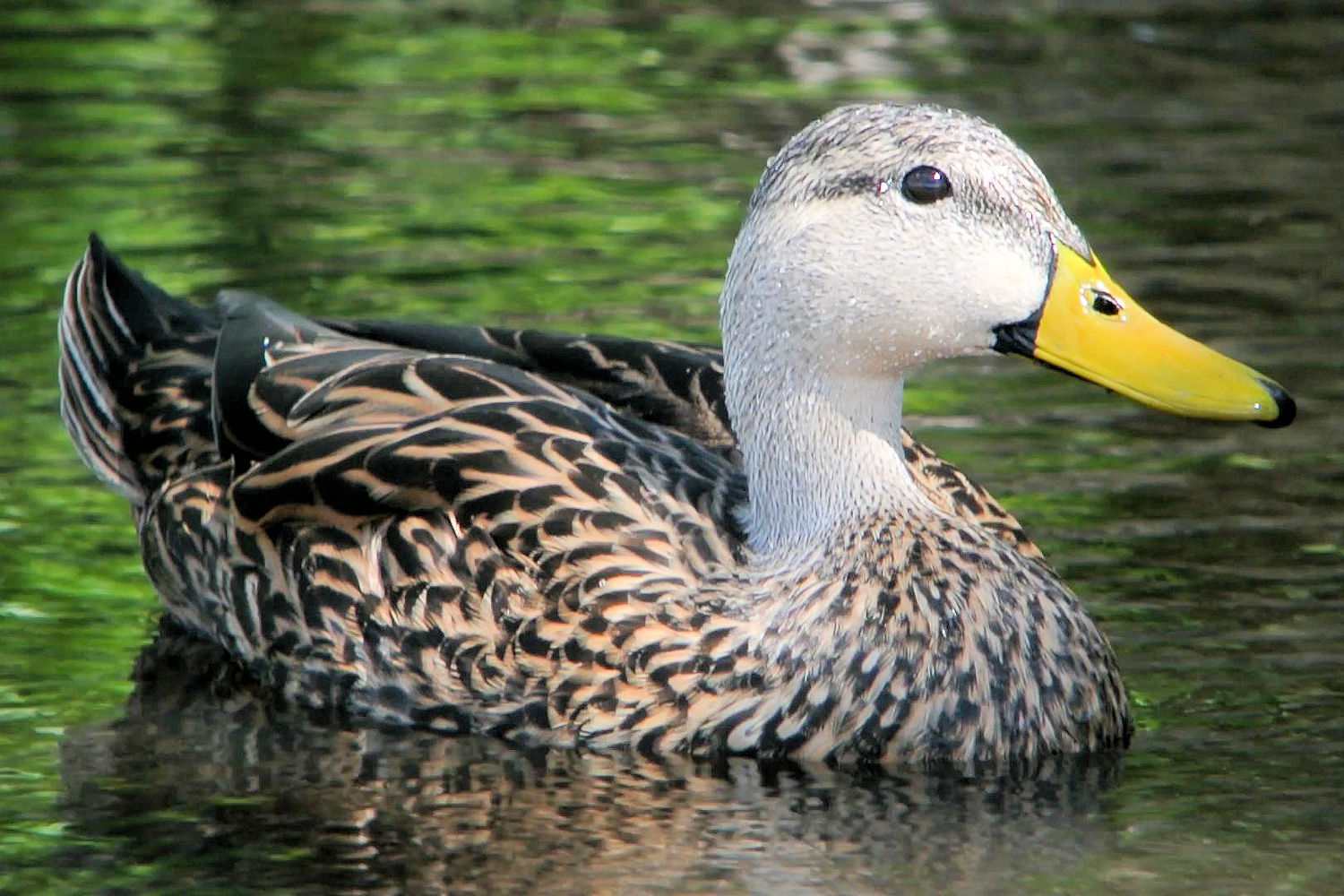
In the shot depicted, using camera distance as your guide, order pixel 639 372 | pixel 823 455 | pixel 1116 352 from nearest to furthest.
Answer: pixel 1116 352
pixel 823 455
pixel 639 372

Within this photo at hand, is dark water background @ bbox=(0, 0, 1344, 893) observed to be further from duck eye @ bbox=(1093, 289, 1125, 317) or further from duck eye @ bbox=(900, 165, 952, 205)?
duck eye @ bbox=(900, 165, 952, 205)

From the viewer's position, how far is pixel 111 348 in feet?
32.1

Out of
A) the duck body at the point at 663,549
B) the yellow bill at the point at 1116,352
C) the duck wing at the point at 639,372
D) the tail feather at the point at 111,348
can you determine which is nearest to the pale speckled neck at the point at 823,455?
the duck body at the point at 663,549

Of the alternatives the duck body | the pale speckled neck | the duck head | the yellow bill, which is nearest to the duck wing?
the duck body

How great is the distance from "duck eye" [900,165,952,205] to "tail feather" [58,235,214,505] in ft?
9.89

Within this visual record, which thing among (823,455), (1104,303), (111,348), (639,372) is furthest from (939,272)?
(111,348)

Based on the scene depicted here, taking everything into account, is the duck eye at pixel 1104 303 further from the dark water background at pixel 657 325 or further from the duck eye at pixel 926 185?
the dark water background at pixel 657 325

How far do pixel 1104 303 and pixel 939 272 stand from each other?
461 millimetres

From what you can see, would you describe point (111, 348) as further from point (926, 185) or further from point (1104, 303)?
point (1104, 303)

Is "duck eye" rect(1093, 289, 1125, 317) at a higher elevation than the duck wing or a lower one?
higher

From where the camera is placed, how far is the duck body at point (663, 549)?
773 centimetres

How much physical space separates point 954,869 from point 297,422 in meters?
2.75

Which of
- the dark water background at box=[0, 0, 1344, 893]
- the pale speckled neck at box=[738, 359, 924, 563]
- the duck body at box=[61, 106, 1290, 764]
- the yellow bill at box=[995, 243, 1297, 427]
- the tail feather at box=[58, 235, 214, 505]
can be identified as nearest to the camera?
the dark water background at box=[0, 0, 1344, 893]

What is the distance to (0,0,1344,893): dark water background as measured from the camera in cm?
730
